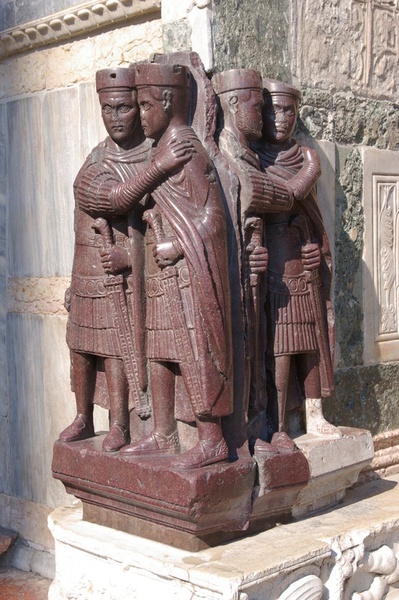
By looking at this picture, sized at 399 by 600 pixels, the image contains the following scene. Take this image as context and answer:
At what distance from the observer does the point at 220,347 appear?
10.5 feet

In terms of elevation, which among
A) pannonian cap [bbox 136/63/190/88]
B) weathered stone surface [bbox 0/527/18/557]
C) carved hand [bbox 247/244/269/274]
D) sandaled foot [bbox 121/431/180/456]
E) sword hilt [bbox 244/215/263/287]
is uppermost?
pannonian cap [bbox 136/63/190/88]

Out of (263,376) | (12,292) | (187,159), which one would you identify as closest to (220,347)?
(263,376)

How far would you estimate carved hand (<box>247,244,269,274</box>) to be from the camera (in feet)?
11.3

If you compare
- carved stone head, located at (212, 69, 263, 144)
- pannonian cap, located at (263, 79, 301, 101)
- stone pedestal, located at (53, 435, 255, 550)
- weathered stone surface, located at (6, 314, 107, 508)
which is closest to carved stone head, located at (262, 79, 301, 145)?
pannonian cap, located at (263, 79, 301, 101)

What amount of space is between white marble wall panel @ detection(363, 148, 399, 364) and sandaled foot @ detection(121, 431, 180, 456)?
1330 mm

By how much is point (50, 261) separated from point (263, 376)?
55.3 inches

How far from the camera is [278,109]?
3600 mm

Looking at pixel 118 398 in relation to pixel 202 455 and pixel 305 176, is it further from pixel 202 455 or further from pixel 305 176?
pixel 305 176

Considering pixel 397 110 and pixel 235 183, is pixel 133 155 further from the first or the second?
pixel 397 110

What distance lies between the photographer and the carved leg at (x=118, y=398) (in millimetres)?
3580

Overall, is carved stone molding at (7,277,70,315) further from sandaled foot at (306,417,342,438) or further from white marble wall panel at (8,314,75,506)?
sandaled foot at (306,417,342,438)

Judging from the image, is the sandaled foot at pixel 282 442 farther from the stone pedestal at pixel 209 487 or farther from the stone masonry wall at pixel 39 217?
the stone masonry wall at pixel 39 217

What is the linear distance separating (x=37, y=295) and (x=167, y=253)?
148 centimetres

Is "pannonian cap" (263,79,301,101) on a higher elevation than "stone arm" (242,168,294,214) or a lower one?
higher
